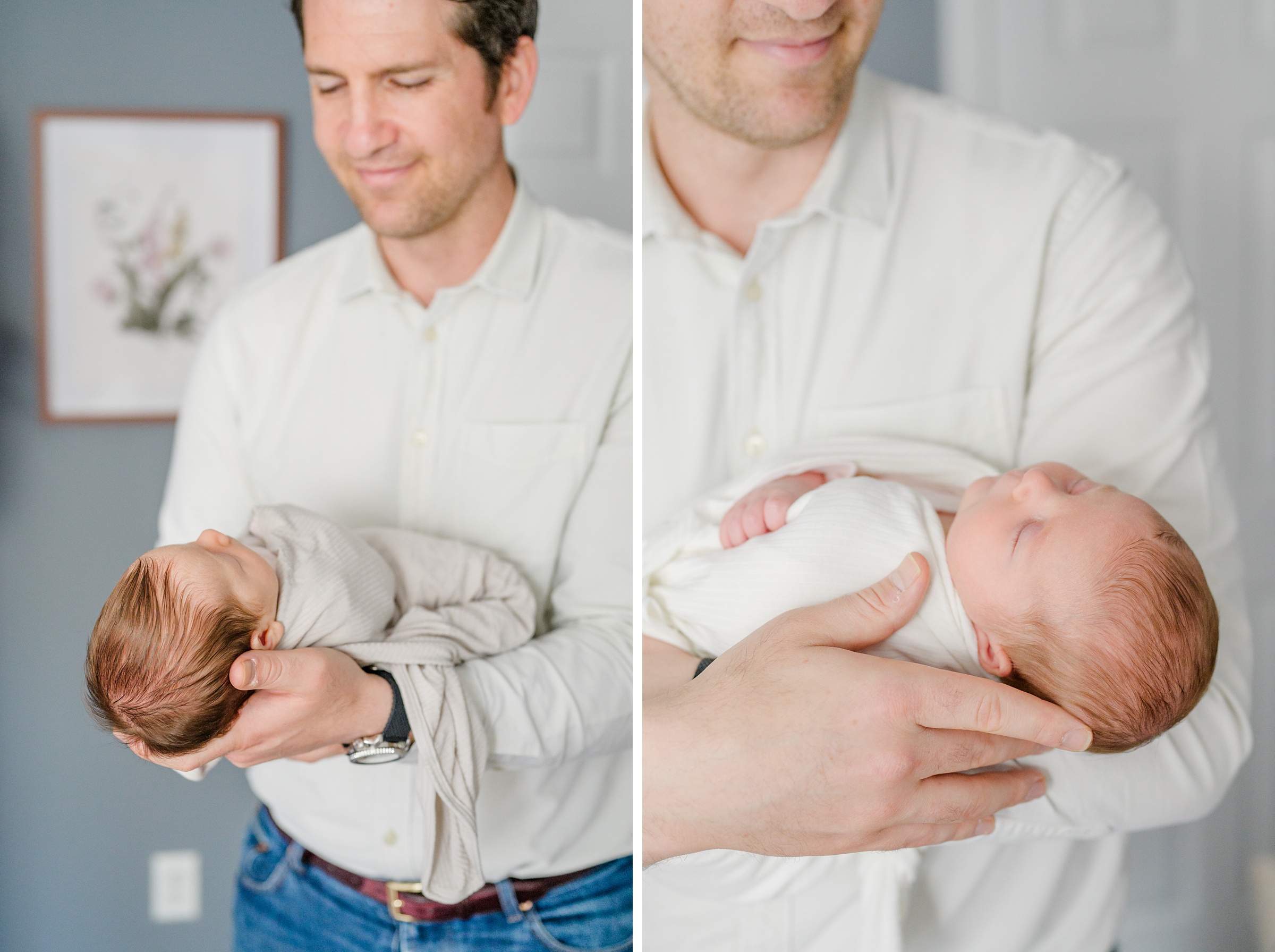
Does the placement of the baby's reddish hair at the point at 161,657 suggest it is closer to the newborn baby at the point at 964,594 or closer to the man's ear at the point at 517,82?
the newborn baby at the point at 964,594

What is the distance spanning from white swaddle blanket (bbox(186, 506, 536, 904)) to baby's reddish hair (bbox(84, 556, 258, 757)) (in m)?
0.05

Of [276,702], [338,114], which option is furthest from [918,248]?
[276,702]

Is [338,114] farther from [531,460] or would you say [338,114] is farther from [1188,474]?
[1188,474]

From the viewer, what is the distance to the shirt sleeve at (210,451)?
2.49 ft

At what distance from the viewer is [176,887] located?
2.67 ft

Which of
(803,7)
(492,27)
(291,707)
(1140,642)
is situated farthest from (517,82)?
(1140,642)

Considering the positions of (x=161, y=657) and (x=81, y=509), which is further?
(x=81, y=509)

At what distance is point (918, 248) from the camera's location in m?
0.87

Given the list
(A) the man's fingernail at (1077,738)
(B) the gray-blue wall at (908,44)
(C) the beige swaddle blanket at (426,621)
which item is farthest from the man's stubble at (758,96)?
(A) the man's fingernail at (1077,738)

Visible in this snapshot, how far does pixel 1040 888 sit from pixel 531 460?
64 cm

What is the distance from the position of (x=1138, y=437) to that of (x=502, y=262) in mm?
582

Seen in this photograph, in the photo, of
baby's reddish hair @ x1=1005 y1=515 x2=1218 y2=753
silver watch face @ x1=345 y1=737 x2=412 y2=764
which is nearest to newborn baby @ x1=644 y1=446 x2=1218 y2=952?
baby's reddish hair @ x1=1005 y1=515 x2=1218 y2=753

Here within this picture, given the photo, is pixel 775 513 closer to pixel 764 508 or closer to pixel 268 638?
pixel 764 508

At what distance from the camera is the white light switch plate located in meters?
0.81
